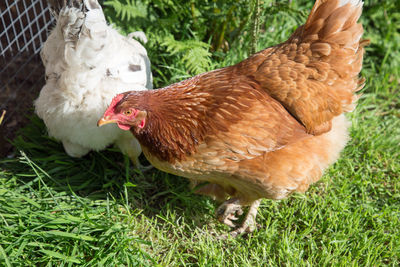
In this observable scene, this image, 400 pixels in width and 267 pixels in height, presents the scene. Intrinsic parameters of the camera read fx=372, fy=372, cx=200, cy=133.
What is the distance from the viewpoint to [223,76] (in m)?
2.69

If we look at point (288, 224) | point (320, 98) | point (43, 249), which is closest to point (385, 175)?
point (288, 224)

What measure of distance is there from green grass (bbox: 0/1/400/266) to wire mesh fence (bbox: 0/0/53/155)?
0.82 ft

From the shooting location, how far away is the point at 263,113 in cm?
244

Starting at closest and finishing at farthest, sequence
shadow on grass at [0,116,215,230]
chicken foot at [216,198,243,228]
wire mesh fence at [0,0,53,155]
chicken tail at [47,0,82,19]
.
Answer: chicken tail at [47,0,82,19], chicken foot at [216,198,243,228], shadow on grass at [0,116,215,230], wire mesh fence at [0,0,53,155]

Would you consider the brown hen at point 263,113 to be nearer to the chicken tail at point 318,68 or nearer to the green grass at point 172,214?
the chicken tail at point 318,68

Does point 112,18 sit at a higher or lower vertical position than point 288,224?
higher

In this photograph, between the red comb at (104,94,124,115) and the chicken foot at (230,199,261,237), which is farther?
the chicken foot at (230,199,261,237)

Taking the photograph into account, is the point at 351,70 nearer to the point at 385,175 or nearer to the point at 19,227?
the point at 385,175

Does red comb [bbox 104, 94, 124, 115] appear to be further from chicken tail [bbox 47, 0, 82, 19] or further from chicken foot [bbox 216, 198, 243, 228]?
chicken foot [bbox 216, 198, 243, 228]

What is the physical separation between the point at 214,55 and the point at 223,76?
1.28 metres

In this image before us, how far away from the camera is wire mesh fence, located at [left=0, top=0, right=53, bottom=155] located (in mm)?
3627

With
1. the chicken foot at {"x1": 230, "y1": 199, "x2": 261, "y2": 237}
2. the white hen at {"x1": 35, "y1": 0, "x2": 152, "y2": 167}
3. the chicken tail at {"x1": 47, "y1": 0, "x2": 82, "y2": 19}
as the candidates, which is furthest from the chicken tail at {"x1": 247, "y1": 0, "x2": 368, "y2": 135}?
the chicken tail at {"x1": 47, "y1": 0, "x2": 82, "y2": 19}

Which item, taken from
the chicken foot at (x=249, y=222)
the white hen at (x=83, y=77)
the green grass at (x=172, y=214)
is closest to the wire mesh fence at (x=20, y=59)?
the green grass at (x=172, y=214)

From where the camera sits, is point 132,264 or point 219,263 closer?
point 132,264
